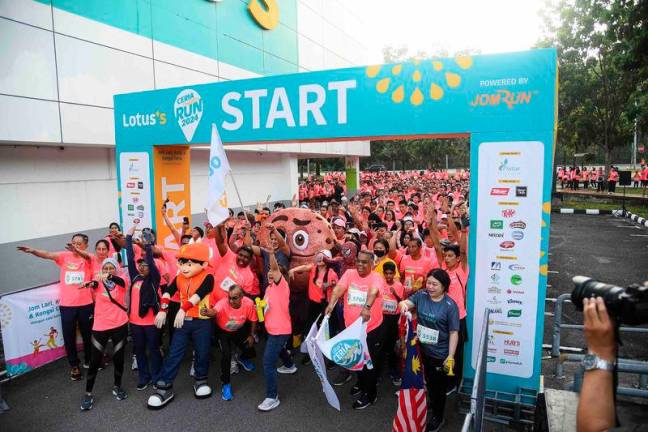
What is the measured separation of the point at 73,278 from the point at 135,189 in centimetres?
260

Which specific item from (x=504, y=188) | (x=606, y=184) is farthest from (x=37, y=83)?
(x=606, y=184)

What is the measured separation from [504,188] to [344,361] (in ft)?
8.72

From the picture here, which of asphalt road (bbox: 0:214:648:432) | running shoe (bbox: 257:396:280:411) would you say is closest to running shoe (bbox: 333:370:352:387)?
asphalt road (bbox: 0:214:648:432)

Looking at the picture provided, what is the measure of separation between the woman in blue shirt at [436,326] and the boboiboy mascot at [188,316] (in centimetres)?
239

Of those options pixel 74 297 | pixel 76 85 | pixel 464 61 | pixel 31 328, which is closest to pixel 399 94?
pixel 464 61

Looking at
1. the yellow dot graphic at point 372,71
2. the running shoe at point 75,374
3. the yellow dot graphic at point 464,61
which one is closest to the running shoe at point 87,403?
the running shoe at point 75,374

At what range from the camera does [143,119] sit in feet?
25.8

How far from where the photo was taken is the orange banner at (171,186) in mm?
8180

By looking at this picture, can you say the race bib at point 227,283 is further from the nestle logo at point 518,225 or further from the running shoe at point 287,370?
the nestle logo at point 518,225

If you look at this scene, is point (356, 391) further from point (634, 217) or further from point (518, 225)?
point (634, 217)

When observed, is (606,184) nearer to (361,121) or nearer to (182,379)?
(361,121)

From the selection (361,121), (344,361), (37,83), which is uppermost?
(37,83)

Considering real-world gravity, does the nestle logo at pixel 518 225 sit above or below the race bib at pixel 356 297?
above

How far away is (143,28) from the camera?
1158 centimetres
